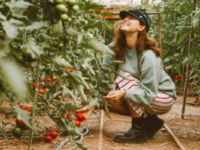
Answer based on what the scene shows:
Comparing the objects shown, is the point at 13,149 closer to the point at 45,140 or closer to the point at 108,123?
the point at 45,140

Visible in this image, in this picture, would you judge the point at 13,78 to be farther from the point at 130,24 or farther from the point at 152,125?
the point at 152,125

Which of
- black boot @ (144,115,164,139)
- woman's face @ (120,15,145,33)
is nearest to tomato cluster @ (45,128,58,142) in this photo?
black boot @ (144,115,164,139)

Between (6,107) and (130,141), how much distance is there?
4.65ft

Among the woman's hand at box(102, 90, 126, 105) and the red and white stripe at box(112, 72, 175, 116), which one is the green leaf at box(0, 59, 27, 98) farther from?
the red and white stripe at box(112, 72, 175, 116)

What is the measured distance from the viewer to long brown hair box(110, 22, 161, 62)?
1.69 metres

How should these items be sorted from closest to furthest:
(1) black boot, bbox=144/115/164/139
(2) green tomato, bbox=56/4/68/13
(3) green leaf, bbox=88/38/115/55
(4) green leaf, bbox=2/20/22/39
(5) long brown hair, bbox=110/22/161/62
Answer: (4) green leaf, bbox=2/20/22/39
(2) green tomato, bbox=56/4/68/13
(3) green leaf, bbox=88/38/115/55
(5) long brown hair, bbox=110/22/161/62
(1) black boot, bbox=144/115/164/139

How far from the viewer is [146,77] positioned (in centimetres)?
160

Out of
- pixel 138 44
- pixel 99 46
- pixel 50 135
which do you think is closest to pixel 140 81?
pixel 138 44

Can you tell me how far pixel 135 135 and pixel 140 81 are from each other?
417mm

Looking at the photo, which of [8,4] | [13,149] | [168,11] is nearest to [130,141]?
[13,149]

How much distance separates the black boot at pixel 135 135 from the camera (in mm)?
Answer: 1701

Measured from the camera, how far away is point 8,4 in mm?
536

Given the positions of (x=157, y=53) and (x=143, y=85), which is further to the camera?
(x=157, y=53)

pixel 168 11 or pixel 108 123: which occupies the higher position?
pixel 168 11
